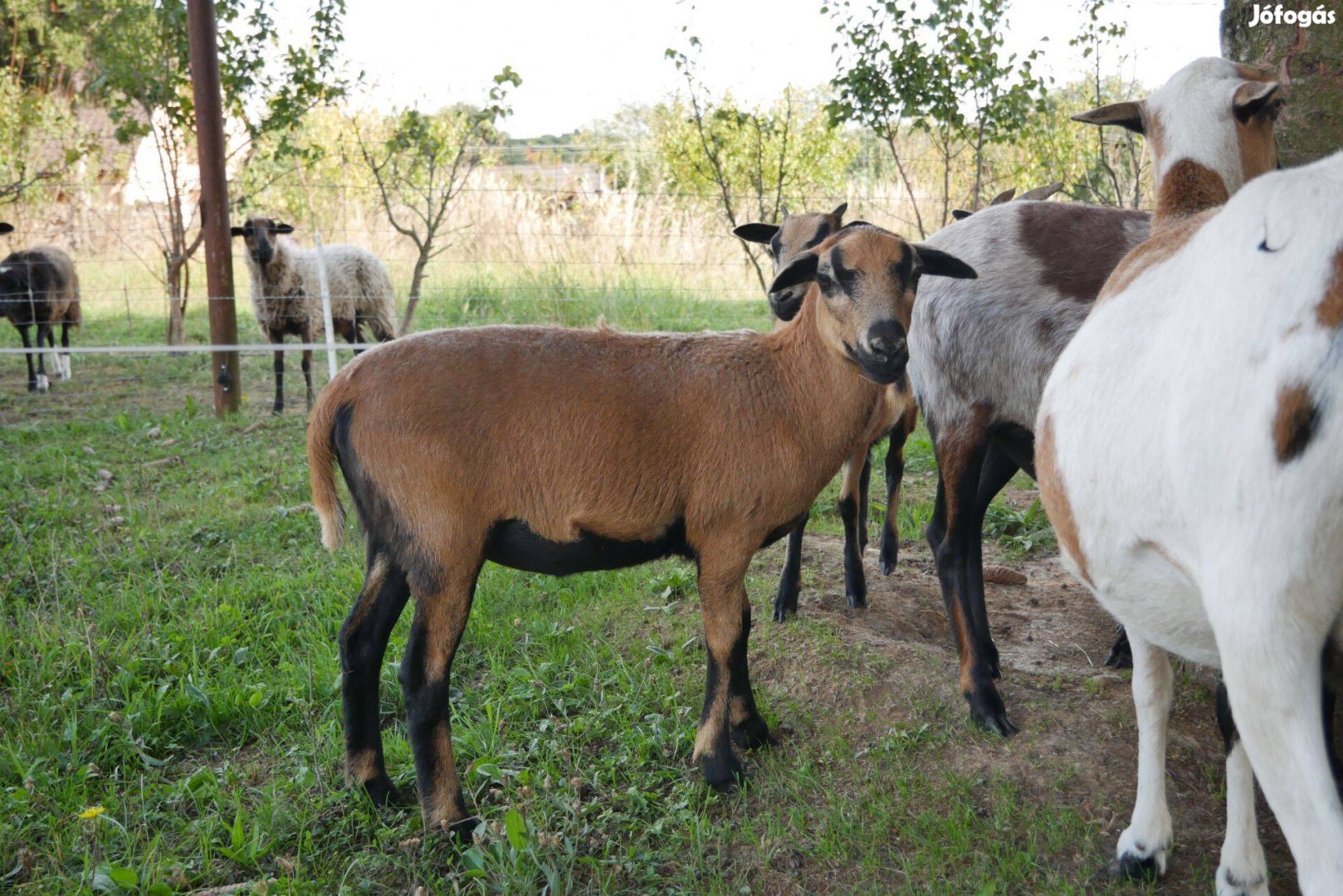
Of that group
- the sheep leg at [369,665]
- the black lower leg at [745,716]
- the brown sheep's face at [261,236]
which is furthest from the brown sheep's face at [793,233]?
the brown sheep's face at [261,236]

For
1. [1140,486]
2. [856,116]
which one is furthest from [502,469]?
[856,116]

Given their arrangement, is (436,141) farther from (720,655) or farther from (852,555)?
(720,655)

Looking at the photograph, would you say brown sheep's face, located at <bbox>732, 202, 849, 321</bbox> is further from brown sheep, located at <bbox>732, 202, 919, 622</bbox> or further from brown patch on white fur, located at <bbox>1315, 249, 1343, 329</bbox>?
brown patch on white fur, located at <bbox>1315, 249, 1343, 329</bbox>

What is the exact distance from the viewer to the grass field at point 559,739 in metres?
3.07

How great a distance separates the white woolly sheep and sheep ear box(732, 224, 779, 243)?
8.86 ft

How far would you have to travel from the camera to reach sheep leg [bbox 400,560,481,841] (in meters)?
3.25

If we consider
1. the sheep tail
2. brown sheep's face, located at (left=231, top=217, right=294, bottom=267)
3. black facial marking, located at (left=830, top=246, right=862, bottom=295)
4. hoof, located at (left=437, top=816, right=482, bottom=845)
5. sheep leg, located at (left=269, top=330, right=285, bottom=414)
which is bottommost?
hoof, located at (left=437, top=816, right=482, bottom=845)

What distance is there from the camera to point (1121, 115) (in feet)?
11.7

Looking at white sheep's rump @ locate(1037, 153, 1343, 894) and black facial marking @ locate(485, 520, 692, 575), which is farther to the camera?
black facial marking @ locate(485, 520, 692, 575)

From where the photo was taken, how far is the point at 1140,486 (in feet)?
6.56

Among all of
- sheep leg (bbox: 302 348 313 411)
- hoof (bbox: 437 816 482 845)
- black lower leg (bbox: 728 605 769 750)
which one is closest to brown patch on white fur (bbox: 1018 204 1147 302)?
black lower leg (bbox: 728 605 769 750)

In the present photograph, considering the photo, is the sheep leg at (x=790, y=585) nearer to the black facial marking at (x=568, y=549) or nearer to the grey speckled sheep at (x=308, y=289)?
the black facial marking at (x=568, y=549)

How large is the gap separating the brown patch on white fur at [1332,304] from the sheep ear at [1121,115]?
206 cm

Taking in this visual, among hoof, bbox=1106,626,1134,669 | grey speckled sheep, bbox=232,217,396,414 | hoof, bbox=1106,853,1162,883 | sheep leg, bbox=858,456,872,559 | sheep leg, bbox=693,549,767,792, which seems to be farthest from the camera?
grey speckled sheep, bbox=232,217,396,414
